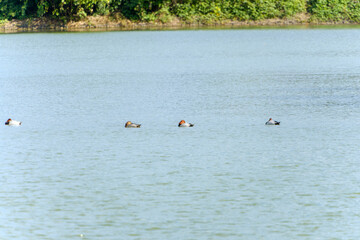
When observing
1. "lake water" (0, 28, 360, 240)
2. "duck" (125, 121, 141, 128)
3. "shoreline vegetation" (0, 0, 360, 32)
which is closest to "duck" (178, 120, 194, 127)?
"lake water" (0, 28, 360, 240)

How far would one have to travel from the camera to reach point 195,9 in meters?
98.6

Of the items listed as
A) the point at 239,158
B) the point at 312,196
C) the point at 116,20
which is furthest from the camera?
the point at 116,20

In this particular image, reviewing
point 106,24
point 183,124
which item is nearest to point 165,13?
point 106,24

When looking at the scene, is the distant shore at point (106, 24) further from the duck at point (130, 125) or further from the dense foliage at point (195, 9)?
the duck at point (130, 125)

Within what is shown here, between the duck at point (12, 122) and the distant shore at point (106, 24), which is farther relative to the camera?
the distant shore at point (106, 24)

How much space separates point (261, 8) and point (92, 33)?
25118mm

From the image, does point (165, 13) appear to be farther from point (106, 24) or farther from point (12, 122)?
point (12, 122)

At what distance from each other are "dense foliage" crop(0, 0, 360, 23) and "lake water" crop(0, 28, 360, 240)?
1788 inches

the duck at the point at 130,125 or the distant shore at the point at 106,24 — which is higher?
the duck at the point at 130,125

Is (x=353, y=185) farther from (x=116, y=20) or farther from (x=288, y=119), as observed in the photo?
(x=116, y=20)

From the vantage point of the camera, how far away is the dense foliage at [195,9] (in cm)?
9469

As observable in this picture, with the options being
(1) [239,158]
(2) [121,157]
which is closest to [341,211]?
(1) [239,158]

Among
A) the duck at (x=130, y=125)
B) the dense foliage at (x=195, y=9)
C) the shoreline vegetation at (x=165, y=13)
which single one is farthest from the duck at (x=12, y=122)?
the dense foliage at (x=195, y=9)

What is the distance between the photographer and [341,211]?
16453mm
